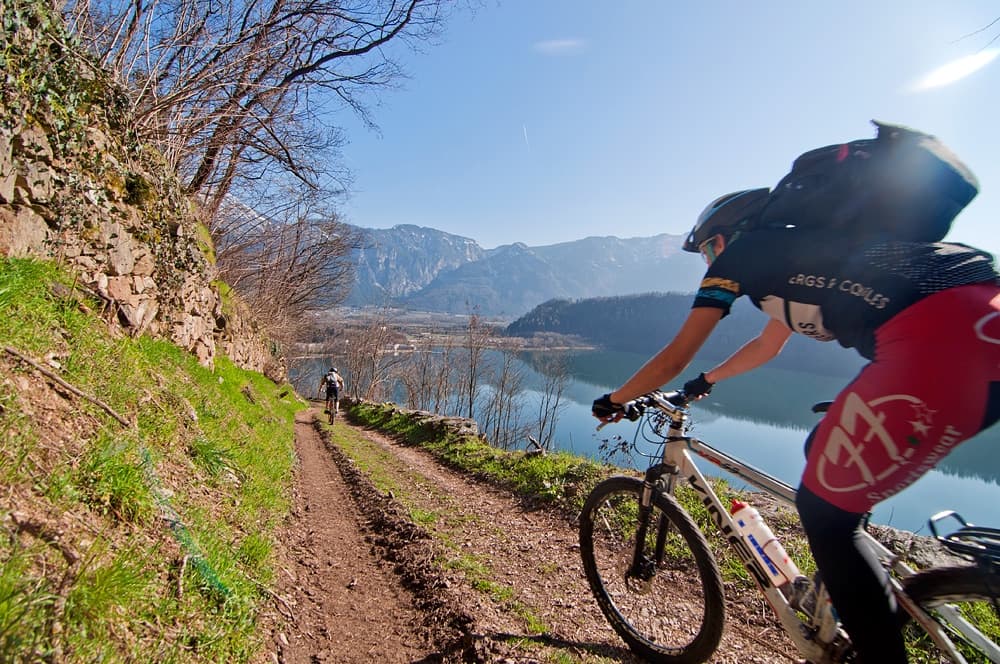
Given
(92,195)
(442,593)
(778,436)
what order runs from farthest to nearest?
(778,436), (92,195), (442,593)

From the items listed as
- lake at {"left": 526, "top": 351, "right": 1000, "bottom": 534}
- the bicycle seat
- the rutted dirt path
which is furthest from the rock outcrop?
the bicycle seat

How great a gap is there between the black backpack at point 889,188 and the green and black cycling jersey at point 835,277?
0.23 ft

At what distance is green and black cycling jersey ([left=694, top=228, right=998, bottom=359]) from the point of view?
156cm

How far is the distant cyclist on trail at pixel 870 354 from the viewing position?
4.86 ft

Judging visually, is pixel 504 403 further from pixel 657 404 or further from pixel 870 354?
pixel 870 354

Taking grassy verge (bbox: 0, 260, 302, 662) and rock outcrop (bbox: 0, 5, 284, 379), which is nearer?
grassy verge (bbox: 0, 260, 302, 662)

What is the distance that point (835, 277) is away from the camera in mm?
1725

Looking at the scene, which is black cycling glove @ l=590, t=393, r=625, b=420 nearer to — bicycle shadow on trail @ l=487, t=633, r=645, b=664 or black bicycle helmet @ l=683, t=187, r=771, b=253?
black bicycle helmet @ l=683, t=187, r=771, b=253

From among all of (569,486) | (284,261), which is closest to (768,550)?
(569,486)

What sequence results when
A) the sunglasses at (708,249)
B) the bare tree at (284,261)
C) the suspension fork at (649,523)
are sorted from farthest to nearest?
the bare tree at (284,261)
the suspension fork at (649,523)
the sunglasses at (708,249)

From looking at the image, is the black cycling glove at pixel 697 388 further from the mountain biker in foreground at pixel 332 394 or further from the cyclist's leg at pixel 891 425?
the mountain biker in foreground at pixel 332 394

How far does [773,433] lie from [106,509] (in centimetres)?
5827

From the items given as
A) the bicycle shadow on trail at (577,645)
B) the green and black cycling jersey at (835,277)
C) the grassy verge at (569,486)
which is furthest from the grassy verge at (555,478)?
the green and black cycling jersey at (835,277)

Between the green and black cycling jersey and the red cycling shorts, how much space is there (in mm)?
62
